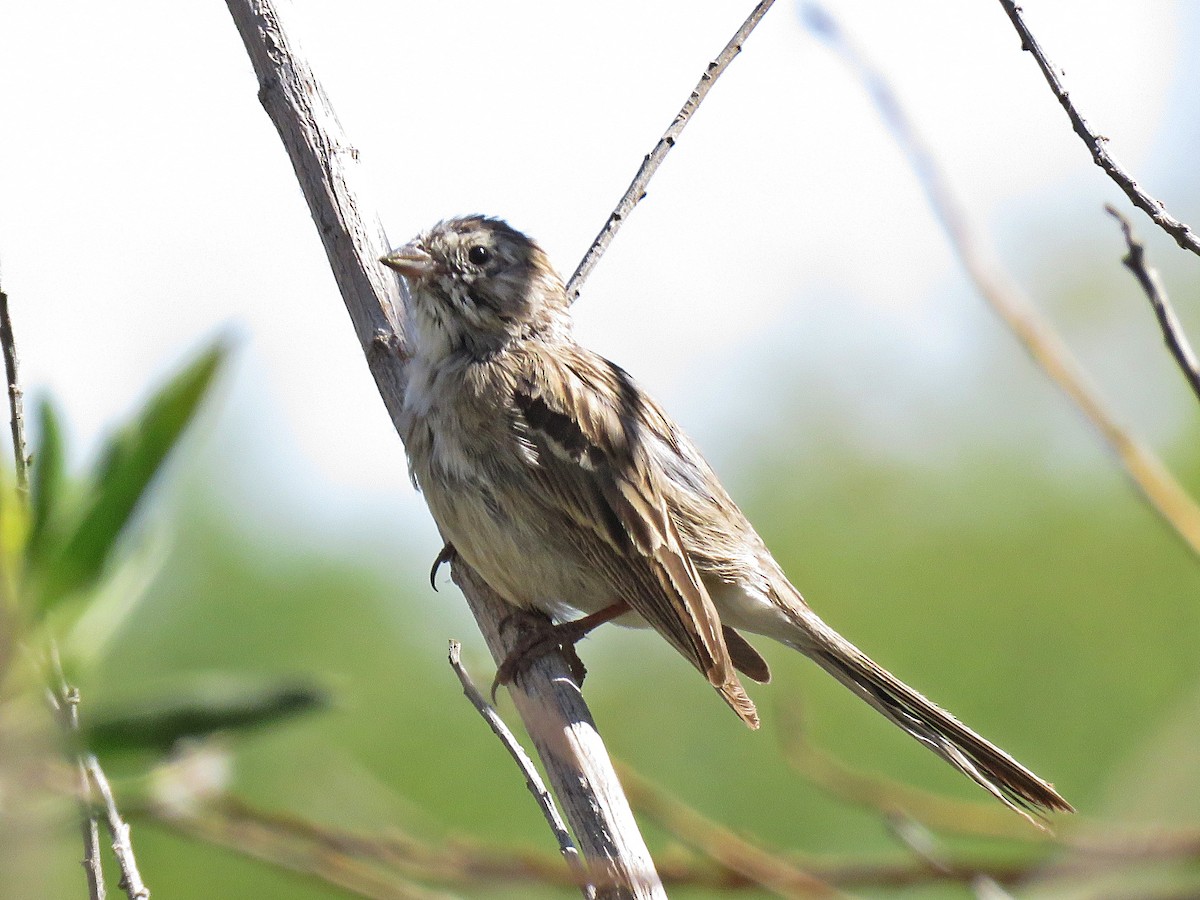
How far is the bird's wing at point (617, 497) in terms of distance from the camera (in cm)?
388

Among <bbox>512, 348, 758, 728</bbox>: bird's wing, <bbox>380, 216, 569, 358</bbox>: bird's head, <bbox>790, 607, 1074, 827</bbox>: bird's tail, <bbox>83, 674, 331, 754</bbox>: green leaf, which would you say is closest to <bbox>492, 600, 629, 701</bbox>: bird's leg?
<bbox>512, 348, 758, 728</bbox>: bird's wing

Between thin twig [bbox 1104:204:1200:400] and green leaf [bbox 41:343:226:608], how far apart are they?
1.16 meters

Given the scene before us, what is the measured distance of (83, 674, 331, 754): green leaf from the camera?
1.13m

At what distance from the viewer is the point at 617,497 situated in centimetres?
409

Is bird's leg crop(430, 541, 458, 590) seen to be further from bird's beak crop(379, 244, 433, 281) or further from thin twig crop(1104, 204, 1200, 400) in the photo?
thin twig crop(1104, 204, 1200, 400)

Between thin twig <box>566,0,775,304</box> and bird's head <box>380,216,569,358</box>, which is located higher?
thin twig <box>566,0,775,304</box>

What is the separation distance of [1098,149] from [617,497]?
216 cm

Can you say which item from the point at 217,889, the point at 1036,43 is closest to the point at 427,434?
the point at 1036,43

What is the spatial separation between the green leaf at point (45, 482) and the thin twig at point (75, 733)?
5.7 inches

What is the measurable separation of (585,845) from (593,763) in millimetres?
189

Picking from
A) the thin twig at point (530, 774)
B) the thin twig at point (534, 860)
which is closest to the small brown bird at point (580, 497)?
the thin twig at point (530, 774)

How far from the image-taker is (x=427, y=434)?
4.07 metres

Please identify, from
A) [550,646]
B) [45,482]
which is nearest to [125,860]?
[45,482]

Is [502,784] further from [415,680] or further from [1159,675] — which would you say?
[1159,675]
